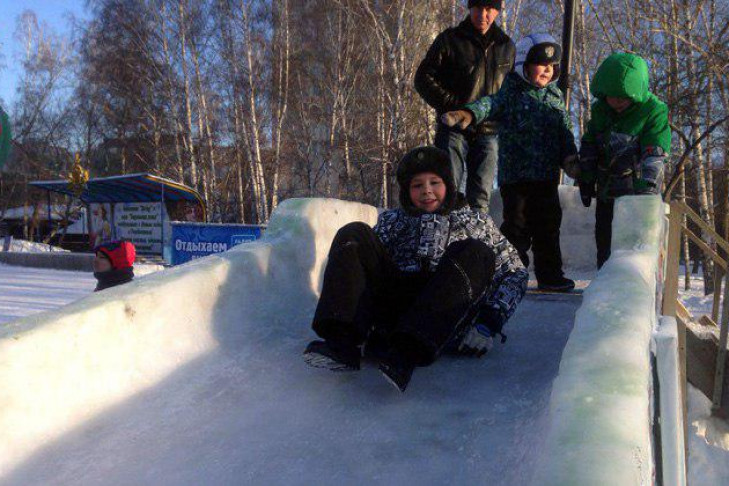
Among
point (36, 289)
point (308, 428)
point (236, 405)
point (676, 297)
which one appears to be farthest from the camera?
point (36, 289)

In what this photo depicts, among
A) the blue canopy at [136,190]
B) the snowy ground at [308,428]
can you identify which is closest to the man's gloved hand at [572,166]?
the snowy ground at [308,428]

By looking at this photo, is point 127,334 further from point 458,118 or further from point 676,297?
point 676,297

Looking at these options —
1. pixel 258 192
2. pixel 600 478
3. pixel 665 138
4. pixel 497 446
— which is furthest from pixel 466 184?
pixel 258 192

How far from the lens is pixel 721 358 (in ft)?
15.2

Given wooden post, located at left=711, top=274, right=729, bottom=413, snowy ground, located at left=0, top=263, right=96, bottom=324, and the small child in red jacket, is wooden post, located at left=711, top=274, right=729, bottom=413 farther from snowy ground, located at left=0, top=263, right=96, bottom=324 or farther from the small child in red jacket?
snowy ground, located at left=0, top=263, right=96, bottom=324

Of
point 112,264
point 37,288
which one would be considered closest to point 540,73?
point 112,264

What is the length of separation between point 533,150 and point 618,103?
48 centimetres

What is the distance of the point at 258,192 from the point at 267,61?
3685mm

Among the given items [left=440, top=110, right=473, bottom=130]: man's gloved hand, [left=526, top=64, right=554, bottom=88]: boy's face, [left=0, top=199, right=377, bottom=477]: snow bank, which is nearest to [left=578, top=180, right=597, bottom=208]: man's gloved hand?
[left=526, top=64, right=554, bottom=88]: boy's face

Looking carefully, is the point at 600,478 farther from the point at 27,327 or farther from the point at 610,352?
the point at 27,327

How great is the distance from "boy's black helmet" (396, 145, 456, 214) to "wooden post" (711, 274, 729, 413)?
301 cm

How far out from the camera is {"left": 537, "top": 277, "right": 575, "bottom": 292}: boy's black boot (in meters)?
3.26

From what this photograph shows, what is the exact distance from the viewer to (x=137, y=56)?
17.3 m

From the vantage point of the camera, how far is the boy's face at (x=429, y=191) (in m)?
2.32
